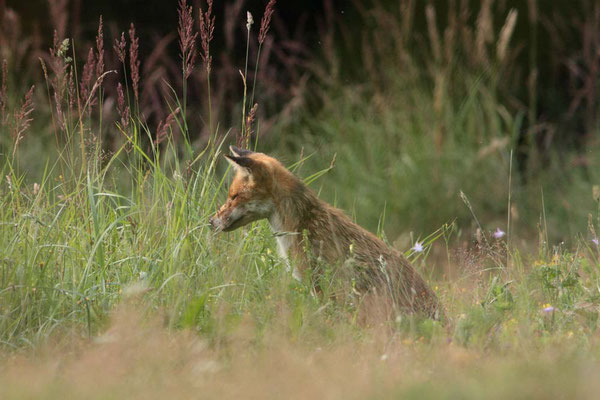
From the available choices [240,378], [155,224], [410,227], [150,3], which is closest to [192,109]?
[150,3]

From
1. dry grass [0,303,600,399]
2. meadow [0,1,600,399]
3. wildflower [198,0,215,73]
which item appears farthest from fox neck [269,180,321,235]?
dry grass [0,303,600,399]

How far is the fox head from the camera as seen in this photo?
243 inches

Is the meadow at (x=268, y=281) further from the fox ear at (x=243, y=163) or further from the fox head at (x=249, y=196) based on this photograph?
the fox ear at (x=243, y=163)

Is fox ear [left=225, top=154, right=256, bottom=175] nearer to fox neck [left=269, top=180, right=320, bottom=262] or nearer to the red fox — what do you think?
the red fox

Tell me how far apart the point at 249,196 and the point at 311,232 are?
524mm

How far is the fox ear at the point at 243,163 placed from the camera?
19.4 feet

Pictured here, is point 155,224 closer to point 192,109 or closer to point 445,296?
point 445,296

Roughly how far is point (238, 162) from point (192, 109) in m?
6.76

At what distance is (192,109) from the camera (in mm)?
12578

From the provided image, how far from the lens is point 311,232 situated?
6.07 meters

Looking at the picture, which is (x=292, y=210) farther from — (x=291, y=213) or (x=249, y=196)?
(x=249, y=196)

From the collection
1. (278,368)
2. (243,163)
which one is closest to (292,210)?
(243,163)

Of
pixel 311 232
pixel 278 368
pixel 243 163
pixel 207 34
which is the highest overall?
pixel 207 34

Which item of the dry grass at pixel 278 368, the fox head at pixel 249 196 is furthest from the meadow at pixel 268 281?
the fox head at pixel 249 196
